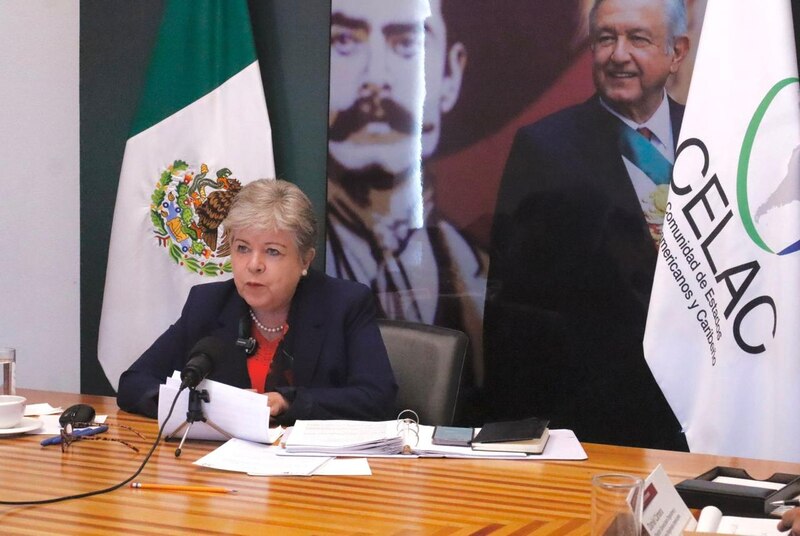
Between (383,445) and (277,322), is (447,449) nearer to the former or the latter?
(383,445)

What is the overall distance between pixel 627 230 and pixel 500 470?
164 centimetres

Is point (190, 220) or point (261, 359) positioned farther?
point (190, 220)

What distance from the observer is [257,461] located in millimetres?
2078

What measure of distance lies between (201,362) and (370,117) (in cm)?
181

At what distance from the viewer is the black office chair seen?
272 centimetres

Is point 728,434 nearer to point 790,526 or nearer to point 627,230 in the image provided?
point 627,230

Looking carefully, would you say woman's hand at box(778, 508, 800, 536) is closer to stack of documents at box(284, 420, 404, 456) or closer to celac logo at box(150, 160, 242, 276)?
stack of documents at box(284, 420, 404, 456)

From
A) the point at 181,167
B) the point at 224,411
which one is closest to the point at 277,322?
the point at 224,411

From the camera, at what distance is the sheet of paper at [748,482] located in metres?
1.87

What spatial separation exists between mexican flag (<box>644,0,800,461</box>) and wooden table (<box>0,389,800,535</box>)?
2.59 ft

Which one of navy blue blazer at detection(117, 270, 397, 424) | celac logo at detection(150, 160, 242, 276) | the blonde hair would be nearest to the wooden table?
navy blue blazer at detection(117, 270, 397, 424)

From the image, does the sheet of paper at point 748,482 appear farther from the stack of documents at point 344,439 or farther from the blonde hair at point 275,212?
the blonde hair at point 275,212

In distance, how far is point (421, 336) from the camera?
9.23ft

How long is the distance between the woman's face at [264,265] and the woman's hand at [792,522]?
5.20 feet
